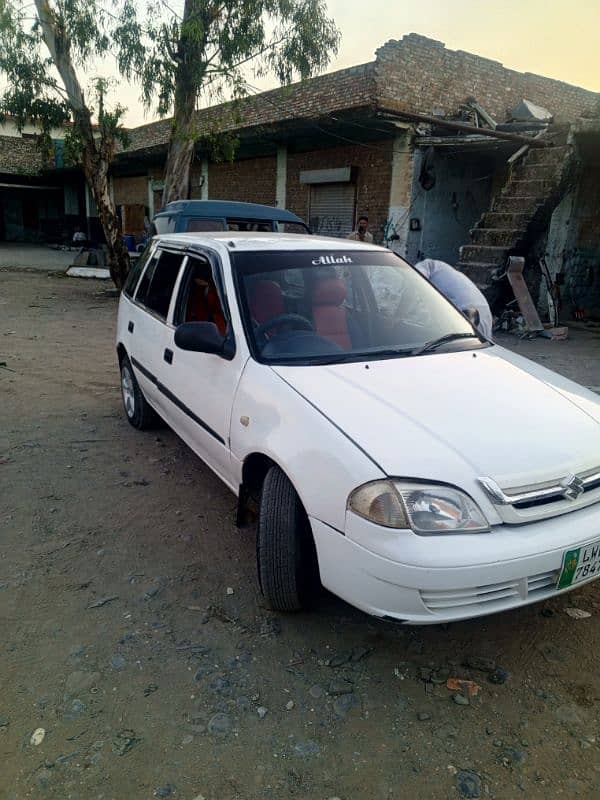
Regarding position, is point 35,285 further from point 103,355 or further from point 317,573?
point 317,573

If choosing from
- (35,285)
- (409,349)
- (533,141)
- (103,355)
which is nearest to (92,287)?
(35,285)

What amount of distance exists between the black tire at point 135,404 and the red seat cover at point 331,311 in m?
2.06

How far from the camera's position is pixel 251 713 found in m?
2.19

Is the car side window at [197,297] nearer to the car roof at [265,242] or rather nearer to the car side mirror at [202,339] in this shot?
the car roof at [265,242]

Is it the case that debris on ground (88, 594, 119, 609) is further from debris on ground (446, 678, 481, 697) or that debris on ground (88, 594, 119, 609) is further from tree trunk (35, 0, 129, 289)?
tree trunk (35, 0, 129, 289)

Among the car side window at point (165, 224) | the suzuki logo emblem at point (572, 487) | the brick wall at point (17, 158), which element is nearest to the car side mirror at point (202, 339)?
the suzuki logo emblem at point (572, 487)

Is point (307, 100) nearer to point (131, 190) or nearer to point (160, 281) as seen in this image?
point (160, 281)

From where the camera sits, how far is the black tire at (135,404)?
485cm

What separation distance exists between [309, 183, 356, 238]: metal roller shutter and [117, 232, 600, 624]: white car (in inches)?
427

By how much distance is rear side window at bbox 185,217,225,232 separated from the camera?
9180 millimetres

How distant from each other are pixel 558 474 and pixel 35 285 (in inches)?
627

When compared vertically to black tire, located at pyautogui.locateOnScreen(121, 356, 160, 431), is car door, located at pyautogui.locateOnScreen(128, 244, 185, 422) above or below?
above

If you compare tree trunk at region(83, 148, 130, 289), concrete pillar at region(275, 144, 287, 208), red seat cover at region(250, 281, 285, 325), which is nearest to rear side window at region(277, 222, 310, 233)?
tree trunk at region(83, 148, 130, 289)

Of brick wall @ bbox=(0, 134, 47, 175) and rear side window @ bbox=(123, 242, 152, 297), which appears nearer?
rear side window @ bbox=(123, 242, 152, 297)
